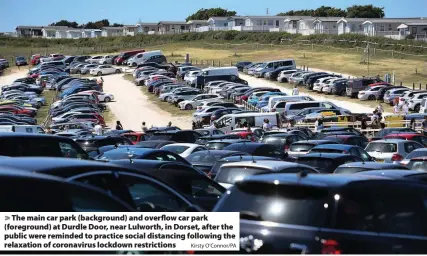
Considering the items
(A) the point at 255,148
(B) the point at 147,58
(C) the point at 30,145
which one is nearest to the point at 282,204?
(C) the point at 30,145

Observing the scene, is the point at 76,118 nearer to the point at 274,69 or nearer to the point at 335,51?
the point at 274,69

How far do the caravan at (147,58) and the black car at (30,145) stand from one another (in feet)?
246

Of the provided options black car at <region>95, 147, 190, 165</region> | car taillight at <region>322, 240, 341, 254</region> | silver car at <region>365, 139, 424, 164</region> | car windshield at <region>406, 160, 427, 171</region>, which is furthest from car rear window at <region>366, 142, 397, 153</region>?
car taillight at <region>322, 240, 341, 254</region>

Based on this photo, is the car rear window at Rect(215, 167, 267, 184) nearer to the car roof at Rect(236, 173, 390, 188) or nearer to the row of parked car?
the car roof at Rect(236, 173, 390, 188)

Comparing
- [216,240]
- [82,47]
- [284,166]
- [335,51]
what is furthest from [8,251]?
[82,47]

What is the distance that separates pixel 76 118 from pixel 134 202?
1493 inches

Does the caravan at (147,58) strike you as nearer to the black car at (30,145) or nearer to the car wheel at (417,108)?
the car wheel at (417,108)

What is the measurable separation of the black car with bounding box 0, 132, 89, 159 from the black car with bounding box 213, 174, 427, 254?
5.68m

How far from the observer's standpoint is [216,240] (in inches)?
249

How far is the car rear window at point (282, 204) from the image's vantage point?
21.4 feet

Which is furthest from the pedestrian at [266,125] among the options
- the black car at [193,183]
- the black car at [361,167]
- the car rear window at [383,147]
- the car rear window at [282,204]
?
the car rear window at [282,204]

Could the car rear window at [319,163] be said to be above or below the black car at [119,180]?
below

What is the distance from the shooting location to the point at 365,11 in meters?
159

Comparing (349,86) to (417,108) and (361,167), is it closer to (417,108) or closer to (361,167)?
(417,108)
